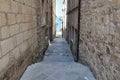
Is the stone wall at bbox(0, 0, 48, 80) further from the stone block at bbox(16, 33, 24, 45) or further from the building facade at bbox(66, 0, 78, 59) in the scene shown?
the building facade at bbox(66, 0, 78, 59)

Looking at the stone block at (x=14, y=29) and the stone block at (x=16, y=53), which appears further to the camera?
the stone block at (x=16, y=53)

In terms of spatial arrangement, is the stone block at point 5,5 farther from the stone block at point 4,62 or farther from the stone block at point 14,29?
the stone block at point 4,62

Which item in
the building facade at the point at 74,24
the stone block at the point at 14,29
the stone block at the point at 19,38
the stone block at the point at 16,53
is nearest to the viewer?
the stone block at the point at 14,29

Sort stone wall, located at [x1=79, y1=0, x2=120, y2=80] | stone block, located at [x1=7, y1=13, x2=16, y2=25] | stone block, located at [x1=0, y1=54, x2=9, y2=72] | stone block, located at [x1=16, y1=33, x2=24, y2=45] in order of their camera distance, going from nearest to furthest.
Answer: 1. stone wall, located at [x1=79, y1=0, x2=120, y2=80]
2. stone block, located at [x1=0, y1=54, x2=9, y2=72]
3. stone block, located at [x1=7, y1=13, x2=16, y2=25]
4. stone block, located at [x1=16, y1=33, x2=24, y2=45]

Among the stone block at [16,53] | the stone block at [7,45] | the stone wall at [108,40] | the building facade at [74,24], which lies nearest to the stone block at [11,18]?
the stone block at [7,45]

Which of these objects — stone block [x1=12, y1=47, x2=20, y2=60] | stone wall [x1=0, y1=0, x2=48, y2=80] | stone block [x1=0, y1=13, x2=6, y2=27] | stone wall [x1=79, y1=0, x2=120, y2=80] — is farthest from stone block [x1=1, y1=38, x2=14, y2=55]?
stone wall [x1=79, y1=0, x2=120, y2=80]

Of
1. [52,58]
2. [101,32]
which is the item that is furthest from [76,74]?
[52,58]

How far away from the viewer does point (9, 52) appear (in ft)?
9.18

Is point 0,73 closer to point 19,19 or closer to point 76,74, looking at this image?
point 19,19

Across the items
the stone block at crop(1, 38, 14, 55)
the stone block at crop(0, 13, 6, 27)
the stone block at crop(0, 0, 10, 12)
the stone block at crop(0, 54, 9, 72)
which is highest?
the stone block at crop(0, 0, 10, 12)

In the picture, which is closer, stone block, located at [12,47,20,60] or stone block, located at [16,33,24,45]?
stone block, located at [12,47,20,60]

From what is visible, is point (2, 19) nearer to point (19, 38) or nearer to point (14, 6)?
point (14, 6)

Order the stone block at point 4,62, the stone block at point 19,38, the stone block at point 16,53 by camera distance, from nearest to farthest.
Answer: the stone block at point 4,62, the stone block at point 16,53, the stone block at point 19,38

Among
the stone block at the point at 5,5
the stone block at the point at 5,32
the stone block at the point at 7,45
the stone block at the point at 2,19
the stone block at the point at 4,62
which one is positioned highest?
the stone block at the point at 5,5
